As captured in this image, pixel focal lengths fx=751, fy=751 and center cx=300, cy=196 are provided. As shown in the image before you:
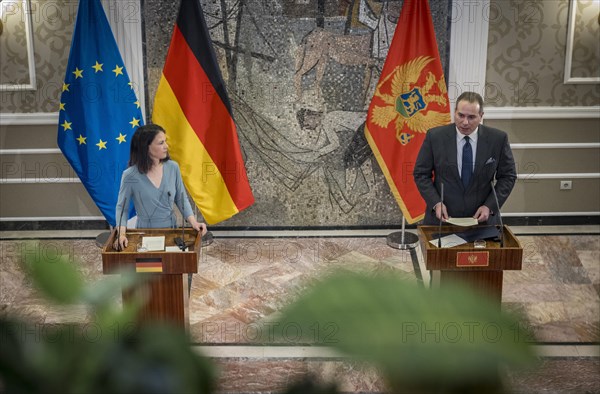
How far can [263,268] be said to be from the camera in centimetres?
528

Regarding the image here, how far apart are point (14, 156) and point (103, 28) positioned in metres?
1.34

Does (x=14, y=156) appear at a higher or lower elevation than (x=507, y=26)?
lower

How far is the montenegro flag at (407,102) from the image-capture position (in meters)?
5.23

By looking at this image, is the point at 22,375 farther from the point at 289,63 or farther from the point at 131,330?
the point at 289,63

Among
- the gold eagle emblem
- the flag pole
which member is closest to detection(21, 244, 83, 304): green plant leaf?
the gold eagle emblem

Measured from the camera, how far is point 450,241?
12.4ft

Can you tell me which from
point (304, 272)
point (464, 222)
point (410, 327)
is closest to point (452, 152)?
point (464, 222)

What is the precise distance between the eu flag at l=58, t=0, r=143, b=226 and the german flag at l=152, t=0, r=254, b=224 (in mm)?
267

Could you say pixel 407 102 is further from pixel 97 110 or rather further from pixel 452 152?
pixel 97 110

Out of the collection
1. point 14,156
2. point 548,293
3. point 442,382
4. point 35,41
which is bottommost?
point 548,293

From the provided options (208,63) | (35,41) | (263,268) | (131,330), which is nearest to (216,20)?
(208,63)

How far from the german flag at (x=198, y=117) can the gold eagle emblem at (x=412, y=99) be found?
3.67 feet

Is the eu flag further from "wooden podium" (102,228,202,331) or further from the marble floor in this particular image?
"wooden podium" (102,228,202,331)

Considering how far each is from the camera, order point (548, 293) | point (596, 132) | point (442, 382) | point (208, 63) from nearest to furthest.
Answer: point (442, 382) < point (548, 293) < point (208, 63) < point (596, 132)
